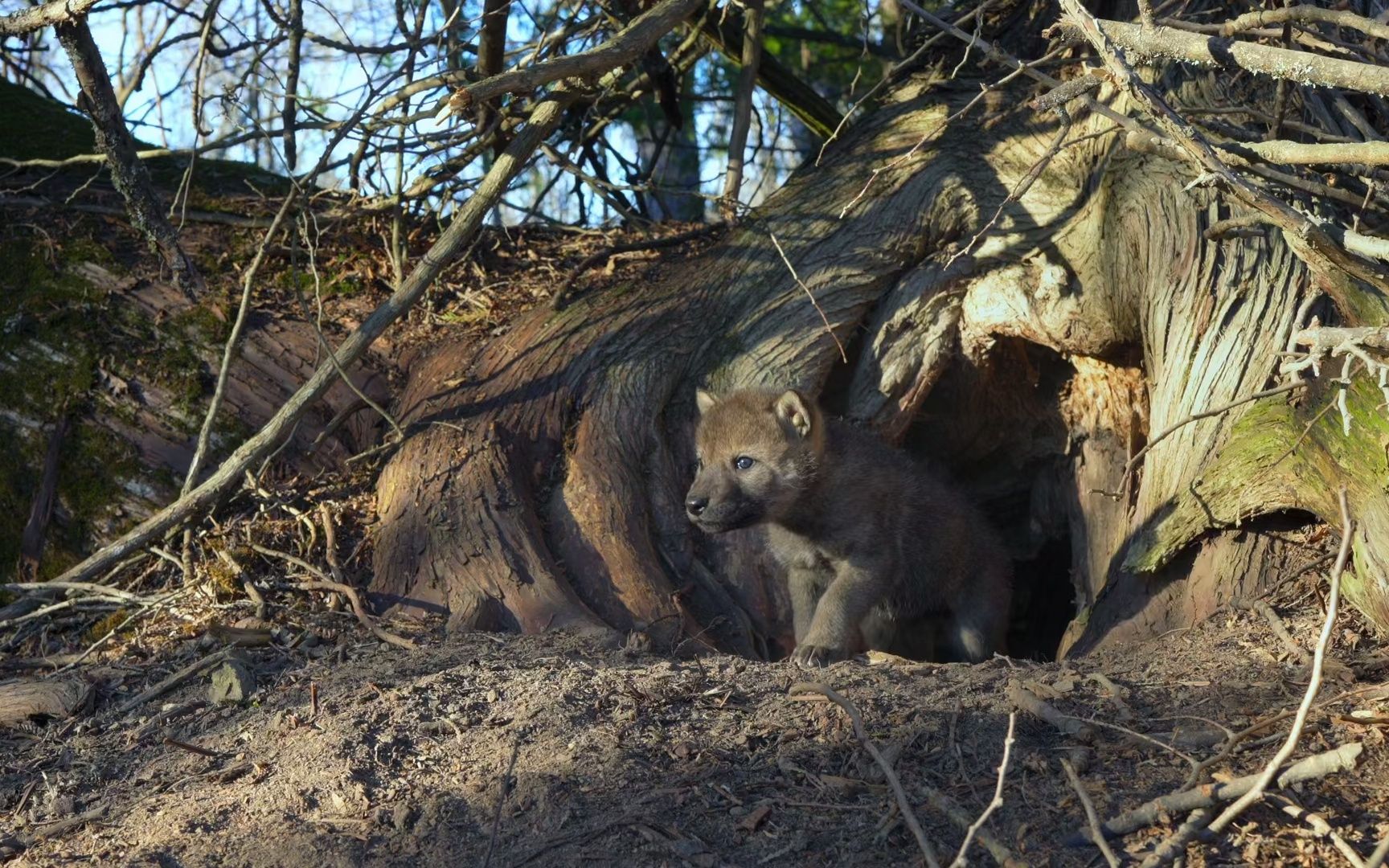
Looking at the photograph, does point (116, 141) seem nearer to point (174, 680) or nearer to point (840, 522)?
point (174, 680)

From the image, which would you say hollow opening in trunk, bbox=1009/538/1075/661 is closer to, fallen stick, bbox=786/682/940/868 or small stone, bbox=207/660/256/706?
fallen stick, bbox=786/682/940/868

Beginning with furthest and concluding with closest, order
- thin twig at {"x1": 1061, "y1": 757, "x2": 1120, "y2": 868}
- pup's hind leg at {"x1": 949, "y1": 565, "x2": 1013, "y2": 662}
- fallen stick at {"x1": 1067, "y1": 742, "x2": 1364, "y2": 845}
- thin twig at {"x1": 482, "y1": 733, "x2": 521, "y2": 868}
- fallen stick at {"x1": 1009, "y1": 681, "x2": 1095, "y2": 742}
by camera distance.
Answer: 1. pup's hind leg at {"x1": 949, "y1": 565, "x2": 1013, "y2": 662}
2. fallen stick at {"x1": 1009, "y1": 681, "x2": 1095, "y2": 742}
3. thin twig at {"x1": 482, "y1": 733, "x2": 521, "y2": 868}
4. fallen stick at {"x1": 1067, "y1": 742, "x2": 1364, "y2": 845}
5. thin twig at {"x1": 1061, "y1": 757, "x2": 1120, "y2": 868}

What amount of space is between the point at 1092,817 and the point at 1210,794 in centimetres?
39

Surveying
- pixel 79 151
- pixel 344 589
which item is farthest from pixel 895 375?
pixel 79 151

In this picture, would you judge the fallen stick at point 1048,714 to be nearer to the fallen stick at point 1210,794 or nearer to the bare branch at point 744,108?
the fallen stick at point 1210,794

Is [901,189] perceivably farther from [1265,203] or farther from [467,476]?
[1265,203]

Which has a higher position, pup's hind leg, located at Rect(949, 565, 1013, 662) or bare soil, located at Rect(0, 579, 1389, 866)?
bare soil, located at Rect(0, 579, 1389, 866)

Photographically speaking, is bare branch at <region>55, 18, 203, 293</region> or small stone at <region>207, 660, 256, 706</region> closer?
small stone at <region>207, 660, 256, 706</region>

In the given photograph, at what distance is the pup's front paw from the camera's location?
5.74 meters

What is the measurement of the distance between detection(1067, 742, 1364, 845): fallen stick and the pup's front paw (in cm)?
244

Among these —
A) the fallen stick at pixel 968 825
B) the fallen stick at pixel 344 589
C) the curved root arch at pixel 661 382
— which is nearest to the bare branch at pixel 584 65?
the curved root arch at pixel 661 382

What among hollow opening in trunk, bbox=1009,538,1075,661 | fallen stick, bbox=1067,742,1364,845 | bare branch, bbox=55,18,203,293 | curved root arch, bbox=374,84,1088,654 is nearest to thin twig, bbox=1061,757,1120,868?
fallen stick, bbox=1067,742,1364,845

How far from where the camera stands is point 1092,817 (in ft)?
10.2

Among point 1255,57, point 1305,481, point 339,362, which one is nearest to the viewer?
point 1255,57
